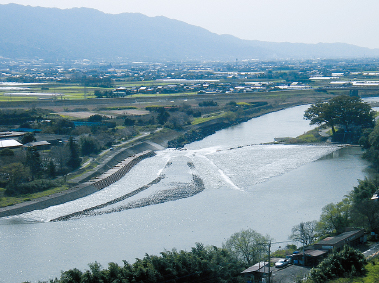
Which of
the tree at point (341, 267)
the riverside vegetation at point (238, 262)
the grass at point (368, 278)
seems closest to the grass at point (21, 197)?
the riverside vegetation at point (238, 262)

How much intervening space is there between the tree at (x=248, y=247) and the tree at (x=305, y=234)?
0.76 metres

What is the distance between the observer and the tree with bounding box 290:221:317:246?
810 cm

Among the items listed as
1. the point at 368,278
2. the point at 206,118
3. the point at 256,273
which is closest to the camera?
the point at 368,278

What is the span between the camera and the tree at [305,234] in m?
8.10

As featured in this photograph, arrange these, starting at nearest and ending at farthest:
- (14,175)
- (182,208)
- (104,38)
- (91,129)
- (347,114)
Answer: (182,208) → (14,175) → (91,129) → (347,114) → (104,38)

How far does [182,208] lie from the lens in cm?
1058

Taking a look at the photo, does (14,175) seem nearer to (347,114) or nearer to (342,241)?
(342,241)

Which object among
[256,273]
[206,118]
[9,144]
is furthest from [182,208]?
[206,118]

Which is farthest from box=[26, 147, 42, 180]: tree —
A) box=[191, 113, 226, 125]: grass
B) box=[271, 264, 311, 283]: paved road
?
box=[191, 113, 226, 125]: grass

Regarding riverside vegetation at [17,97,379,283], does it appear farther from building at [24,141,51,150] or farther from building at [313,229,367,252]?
building at [24,141,51,150]

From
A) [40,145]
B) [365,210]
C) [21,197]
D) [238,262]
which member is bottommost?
[21,197]

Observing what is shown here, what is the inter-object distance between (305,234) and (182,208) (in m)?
3.09

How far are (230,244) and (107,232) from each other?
2622mm

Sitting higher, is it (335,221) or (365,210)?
(365,210)
